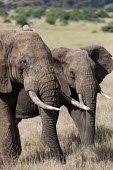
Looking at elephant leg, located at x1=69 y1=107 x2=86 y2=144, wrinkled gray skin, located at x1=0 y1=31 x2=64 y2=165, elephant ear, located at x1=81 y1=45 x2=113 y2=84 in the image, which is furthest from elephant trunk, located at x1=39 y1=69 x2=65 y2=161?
elephant ear, located at x1=81 y1=45 x2=113 y2=84

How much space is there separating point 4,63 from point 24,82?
1.30ft

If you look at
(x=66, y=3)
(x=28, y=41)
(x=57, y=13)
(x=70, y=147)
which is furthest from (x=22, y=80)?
(x=66, y=3)

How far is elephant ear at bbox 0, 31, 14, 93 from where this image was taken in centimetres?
512

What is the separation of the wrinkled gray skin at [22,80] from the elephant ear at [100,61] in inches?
116

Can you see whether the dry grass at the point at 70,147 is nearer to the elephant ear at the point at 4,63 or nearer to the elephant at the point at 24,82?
the elephant at the point at 24,82

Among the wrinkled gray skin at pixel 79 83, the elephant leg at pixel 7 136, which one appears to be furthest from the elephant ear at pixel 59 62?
the elephant leg at pixel 7 136

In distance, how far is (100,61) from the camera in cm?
851

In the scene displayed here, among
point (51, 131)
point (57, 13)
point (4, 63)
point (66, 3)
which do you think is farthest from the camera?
point (66, 3)

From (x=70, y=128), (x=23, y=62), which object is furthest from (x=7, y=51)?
(x=70, y=128)

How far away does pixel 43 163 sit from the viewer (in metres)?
5.59

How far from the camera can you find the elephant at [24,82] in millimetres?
4758

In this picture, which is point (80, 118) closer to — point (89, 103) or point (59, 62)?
point (89, 103)

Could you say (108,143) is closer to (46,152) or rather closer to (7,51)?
(46,152)

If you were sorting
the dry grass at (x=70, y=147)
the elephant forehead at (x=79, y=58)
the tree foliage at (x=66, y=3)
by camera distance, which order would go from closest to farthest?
the dry grass at (x=70, y=147), the elephant forehead at (x=79, y=58), the tree foliage at (x=66, y=3)
